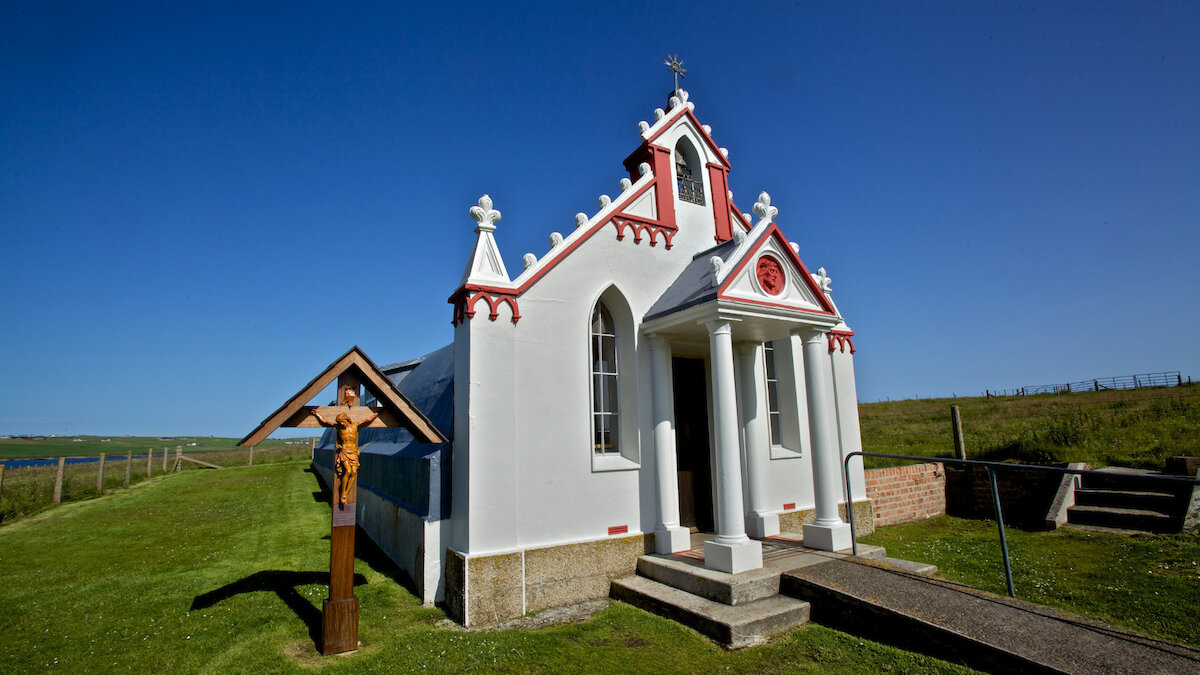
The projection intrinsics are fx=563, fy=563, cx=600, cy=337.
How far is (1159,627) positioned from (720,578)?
415cm

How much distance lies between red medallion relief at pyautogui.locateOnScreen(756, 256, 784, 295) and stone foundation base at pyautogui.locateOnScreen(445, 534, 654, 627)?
12.8 feet

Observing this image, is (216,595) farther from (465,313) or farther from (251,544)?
(465,313)

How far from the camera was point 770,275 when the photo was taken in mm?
7984

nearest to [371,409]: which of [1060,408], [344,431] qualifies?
[344,431]

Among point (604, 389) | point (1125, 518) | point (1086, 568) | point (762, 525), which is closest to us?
point (1086, 568)

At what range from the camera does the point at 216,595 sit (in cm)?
758

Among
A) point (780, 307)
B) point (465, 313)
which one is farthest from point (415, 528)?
point (780, 307)

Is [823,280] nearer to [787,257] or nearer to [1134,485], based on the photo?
[787,257]

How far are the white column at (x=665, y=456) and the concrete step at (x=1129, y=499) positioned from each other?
8.60m

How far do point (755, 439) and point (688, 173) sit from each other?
4738 mm

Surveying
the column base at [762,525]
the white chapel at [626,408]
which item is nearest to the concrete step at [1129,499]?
the white chapel at [626,408]

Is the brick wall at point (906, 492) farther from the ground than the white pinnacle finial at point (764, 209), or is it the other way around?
the white pinnacle finial at point (764, 209)

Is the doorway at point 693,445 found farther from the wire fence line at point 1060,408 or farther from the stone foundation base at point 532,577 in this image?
the wire fence line at point 1060,408

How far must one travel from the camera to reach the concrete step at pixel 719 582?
6.15 m
